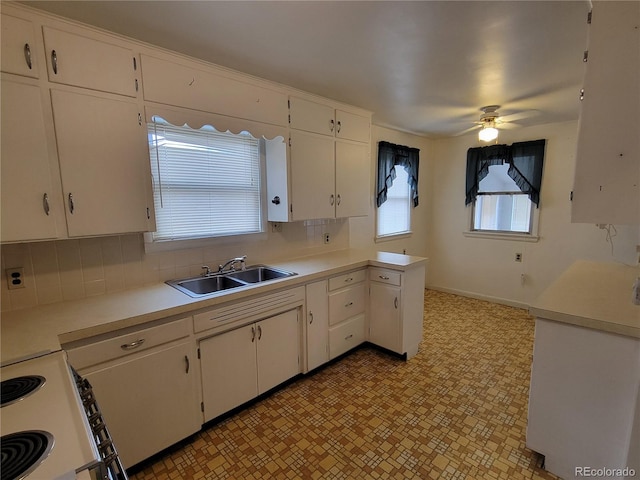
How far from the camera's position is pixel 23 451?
2.46 feet

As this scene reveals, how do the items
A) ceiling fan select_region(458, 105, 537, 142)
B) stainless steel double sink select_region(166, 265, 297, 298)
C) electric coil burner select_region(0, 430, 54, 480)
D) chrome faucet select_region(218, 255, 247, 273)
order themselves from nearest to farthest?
electric coil burner select_region(0, 430, 54, 480) → stainless steel double sink select_region(166, 265, 297, 298) → chrome faucet select_region(218, 255, 247, 273) → ceiling fan select_region(458, 105, 537, 142)

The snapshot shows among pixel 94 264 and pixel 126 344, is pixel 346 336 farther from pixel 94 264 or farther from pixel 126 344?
pixel 94 264

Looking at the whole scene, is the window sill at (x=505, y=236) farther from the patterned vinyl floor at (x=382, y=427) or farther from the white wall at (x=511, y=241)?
the patterned vinyl floor at (x=382, y=427)

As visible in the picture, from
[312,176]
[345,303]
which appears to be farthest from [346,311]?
[312,176]

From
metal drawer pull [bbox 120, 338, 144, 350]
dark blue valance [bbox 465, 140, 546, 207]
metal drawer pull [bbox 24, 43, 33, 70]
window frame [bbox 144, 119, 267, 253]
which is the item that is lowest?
metal drawer pull [bbox 120, 338, 144, 350]

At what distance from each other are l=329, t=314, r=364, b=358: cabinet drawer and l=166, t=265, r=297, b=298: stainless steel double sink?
0.74 m

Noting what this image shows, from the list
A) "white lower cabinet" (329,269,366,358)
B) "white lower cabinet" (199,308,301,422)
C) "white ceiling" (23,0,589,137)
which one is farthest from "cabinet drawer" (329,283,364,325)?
"white ceiling" (23,0,589,137)

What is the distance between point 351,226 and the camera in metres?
3.71

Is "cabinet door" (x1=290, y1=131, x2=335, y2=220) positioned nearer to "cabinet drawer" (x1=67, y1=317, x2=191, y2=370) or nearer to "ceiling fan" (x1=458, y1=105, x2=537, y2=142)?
"cabinet drawer" (x1=67, y1=317, x2=191, y2=370)

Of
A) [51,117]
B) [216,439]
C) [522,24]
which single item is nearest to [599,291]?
[522,24]

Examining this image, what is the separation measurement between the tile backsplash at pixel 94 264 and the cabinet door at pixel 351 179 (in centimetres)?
99

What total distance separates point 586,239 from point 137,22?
4806 millimetres

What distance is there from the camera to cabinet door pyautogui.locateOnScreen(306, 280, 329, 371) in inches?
99.7

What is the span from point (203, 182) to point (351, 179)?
4.81 ft
